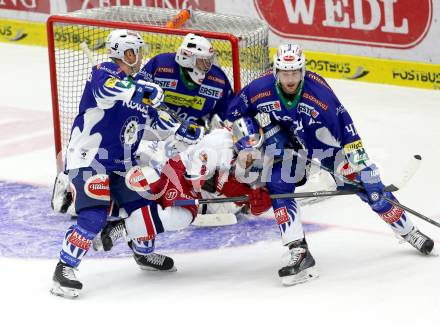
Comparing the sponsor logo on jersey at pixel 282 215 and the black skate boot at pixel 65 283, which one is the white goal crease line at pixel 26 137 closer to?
the black skate boot at pixel 65 283

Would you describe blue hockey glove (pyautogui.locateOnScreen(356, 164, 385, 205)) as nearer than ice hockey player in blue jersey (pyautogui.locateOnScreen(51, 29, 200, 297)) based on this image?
No

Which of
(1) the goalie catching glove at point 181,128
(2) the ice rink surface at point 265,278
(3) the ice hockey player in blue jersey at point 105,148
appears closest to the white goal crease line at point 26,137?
(2) the ice rink surface at point 265,278

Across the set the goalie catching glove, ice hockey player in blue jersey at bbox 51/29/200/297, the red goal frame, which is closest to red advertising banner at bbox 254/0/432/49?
the red goal frame

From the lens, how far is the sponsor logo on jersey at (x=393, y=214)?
549cm

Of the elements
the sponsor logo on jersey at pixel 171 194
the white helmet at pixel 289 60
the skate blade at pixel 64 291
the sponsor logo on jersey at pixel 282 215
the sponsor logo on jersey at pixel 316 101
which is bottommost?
the skate blade at pixel 64 291

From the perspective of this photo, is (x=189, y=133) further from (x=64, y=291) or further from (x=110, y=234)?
(x=64, y=291)

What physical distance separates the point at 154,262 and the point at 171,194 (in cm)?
36

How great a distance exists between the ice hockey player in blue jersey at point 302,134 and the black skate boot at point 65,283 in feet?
2.98

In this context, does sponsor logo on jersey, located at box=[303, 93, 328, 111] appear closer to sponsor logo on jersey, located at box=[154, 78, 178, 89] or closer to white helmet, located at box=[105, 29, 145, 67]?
white helmet, located at box=[105, 29, 145, 67]

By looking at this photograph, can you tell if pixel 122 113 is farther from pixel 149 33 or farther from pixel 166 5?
pixel 166 5

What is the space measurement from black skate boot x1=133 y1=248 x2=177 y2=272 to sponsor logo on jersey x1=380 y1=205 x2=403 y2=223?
103 cm

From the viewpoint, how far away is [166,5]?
943cm

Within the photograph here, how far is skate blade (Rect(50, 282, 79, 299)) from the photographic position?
17.1ft

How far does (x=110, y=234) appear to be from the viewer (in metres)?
5.44
